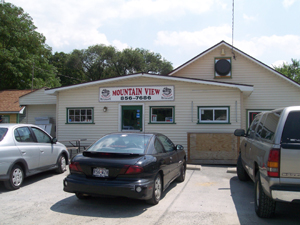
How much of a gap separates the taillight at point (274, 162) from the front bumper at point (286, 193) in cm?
18

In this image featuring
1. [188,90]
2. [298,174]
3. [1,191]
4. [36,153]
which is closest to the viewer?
[298,174]

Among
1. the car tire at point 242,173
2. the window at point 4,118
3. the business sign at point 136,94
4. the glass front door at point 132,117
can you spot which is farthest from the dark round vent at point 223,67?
the window at point 4,118

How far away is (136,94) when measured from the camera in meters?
12.3

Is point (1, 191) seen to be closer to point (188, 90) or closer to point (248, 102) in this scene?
point (188, 90)

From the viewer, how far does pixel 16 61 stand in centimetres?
2792

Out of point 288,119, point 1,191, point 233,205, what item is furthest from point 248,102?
point 1,191

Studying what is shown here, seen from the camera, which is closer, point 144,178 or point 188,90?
point 144,178

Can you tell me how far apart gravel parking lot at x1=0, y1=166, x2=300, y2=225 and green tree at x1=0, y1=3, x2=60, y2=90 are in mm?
23754

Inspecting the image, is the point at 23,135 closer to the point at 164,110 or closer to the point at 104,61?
the point at 164,110

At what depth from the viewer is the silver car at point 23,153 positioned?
631 centimetres

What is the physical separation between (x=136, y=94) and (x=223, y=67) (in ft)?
20.5

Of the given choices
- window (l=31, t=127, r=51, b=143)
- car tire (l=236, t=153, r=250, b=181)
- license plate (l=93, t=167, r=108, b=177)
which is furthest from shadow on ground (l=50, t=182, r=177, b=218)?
car tire (l=236, t=153, r=250, b=181)

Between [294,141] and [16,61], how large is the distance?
1145 inches

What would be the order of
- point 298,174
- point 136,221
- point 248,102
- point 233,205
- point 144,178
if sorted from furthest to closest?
point 248,102 → point 233,205 → point 144,178 → point 136,221 → point 298,174
